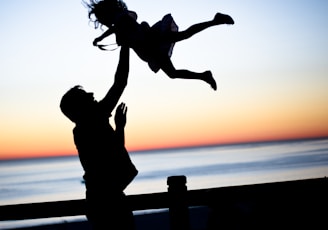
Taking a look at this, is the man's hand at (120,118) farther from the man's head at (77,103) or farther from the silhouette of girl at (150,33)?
the silhouette of girl at (150,33)

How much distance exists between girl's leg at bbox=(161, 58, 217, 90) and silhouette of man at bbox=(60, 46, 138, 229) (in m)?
1.08

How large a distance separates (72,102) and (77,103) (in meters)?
0.04

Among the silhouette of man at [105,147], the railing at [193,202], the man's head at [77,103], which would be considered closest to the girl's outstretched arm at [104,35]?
the silhouette of man at [105,147]

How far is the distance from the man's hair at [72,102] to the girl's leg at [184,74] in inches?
50.7

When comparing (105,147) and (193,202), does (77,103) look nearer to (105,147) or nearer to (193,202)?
(105,147)

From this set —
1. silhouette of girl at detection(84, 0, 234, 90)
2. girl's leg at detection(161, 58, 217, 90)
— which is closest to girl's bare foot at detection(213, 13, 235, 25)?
silhouette of girl at detection(84, 0, 234, 90)

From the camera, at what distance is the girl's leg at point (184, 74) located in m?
4.30

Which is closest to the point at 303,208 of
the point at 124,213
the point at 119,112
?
the point at 124,213

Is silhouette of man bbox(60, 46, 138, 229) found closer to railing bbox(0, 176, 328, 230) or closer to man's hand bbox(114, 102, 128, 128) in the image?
man's hand bbox(114, 102, 128, 128)

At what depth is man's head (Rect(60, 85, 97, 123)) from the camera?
3.13m

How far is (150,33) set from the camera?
423cm

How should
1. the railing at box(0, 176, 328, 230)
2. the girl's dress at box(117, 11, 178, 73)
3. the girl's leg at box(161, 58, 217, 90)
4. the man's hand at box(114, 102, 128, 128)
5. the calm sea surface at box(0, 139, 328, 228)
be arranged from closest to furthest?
the man's hand at box(114, 102, 128, 128)
the railing at box(0, 176, 328, 230)
the girl's dress at box(117, 11, 178, 73)
the girl's leg at box(161, 58, 217, 90)
the calm sea surface at box(0, 139, 328, 228)

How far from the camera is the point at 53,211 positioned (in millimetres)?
3762

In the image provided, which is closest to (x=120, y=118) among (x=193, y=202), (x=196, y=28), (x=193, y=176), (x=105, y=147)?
(x=105, y=147)
